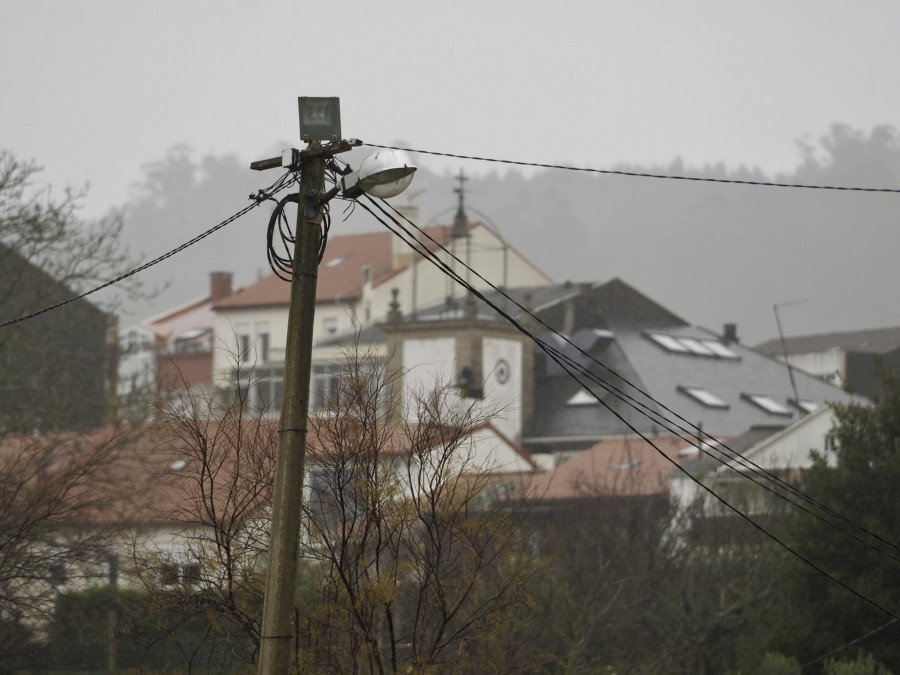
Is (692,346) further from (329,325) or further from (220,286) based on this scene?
(220,286)

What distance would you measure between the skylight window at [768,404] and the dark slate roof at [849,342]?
27.5 m

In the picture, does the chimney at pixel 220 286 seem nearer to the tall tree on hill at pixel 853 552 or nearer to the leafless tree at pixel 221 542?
the tall tree on hill at pixel 853 552

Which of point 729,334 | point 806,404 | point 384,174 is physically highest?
point 729,334

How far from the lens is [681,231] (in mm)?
150625

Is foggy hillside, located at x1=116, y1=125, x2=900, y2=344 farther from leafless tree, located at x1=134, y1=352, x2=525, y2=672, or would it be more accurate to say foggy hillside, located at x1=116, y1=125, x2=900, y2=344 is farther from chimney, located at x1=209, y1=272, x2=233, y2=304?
leafless tree, located at x1=134, y1=352, x2=525, y2=672

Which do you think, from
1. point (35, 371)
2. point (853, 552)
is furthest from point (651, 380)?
point (853, 552)

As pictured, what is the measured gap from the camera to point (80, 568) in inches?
1102

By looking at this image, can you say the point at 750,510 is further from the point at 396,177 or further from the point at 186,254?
the point at 186,254

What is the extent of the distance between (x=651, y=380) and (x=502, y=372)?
Result: 5904 millimetres

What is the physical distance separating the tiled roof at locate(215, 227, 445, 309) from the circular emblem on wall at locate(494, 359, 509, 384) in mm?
16268

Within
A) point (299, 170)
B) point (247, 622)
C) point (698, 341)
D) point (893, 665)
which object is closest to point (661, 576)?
point (893, 665)

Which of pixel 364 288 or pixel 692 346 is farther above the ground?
pixel 364 288

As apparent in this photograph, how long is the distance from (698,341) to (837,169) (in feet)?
330

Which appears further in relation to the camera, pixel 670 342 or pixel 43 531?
pixel 670 342
